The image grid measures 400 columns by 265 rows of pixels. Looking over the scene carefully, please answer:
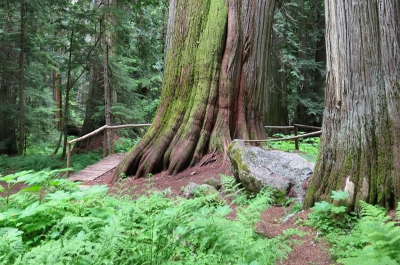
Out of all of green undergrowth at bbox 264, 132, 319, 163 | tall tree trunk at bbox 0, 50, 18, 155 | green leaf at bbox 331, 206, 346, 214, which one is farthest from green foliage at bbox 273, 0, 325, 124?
tall tree trunk at bbox 0, 50, 18, 155

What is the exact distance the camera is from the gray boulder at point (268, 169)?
488 cm

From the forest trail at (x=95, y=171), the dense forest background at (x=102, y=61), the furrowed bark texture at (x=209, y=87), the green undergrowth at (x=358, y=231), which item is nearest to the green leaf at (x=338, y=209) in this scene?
the green undergrowth at (x=358, y=231)

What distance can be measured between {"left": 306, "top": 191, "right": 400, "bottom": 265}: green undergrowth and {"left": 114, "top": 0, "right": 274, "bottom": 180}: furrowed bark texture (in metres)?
3.28

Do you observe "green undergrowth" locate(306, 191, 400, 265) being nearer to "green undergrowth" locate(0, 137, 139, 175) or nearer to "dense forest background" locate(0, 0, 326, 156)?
"dense forest background" locate(0, 0, 326, 156)

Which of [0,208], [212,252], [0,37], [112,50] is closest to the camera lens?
[212,252]

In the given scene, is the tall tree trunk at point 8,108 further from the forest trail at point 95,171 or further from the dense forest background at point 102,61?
the forest trail at point 95,171

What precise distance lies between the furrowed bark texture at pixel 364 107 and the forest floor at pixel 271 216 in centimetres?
53

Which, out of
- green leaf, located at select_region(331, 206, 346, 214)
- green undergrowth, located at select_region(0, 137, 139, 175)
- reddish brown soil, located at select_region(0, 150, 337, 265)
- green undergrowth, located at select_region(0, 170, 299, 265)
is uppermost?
green undergrowth, located at select_region(0, 170, 299, 265)

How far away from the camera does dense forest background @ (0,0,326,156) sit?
1286 centimetres

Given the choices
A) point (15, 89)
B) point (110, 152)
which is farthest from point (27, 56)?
point (110, 152)

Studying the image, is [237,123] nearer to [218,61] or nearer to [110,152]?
[218,61]

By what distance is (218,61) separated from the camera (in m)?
7.19

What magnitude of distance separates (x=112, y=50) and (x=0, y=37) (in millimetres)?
4243

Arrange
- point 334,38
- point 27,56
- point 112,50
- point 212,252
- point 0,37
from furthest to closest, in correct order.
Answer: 1. point 112,50
2. point 27,56
3. point 0,37
4. point 334,38
5. point 212,252
